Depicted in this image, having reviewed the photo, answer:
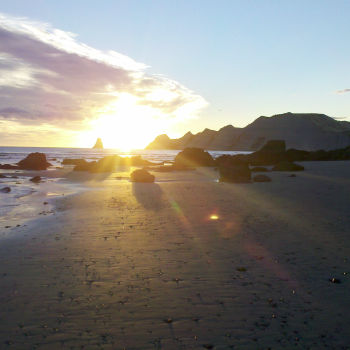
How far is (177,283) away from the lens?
561 centimetres

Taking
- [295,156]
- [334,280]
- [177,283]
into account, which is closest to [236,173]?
[334,280]

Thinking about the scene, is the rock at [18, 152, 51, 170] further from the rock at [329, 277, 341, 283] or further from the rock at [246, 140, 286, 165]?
the rock at [329, 277, 341, 283]

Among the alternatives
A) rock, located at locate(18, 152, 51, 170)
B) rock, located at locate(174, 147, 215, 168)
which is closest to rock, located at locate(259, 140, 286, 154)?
rock, located at locate(174, 147, 215, 168)

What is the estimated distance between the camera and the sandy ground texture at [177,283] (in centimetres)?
406

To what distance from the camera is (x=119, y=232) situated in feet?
29.6

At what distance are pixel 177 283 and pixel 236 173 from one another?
18.7m

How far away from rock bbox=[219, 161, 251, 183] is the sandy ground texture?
40.3ft

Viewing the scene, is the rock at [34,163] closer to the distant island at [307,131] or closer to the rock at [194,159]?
the rock at [194,159]

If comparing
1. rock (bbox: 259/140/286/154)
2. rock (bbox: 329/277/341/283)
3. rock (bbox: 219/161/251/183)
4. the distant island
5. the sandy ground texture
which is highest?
the distant island

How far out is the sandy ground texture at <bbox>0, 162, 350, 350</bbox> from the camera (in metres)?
4.06

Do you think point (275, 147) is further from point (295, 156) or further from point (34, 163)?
point (34, 163)

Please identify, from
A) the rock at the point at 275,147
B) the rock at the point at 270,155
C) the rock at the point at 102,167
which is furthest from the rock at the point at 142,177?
the rock at the point at 275,147

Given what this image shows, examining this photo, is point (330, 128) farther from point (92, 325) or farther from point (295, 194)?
point (92, 325)

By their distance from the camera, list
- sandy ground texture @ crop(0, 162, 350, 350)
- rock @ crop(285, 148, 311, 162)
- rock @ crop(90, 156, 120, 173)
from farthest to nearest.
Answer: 1. rock @ crop(285, 148, 311, 162)
2. rock @ crop(90, 156, 120, 173)
3. sandy ground texture @ crop(0, 162, 350, 350)
